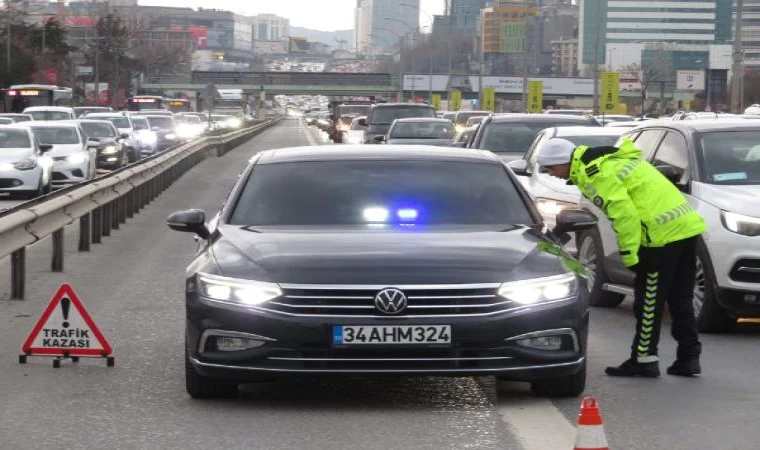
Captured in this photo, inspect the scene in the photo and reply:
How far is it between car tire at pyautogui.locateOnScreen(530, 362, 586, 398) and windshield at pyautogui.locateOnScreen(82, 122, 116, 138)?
3607 cm

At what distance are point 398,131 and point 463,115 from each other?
81.7 ft

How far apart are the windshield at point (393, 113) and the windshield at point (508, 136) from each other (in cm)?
2337

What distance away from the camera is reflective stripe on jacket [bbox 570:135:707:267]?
9.39 m

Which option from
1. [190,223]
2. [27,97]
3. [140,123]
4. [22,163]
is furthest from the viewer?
[27,97]

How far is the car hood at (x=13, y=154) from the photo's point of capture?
30500 millimetres

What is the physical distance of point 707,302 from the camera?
38.3 feet

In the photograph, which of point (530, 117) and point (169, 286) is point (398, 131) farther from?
point (169, 286)

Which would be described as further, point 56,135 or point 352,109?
point 352,109

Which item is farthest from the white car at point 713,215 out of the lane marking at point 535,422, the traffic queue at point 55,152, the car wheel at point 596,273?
the traffic queue at point 55,152

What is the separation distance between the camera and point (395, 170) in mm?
9781

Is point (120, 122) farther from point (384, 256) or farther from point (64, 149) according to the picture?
point (384, 256)

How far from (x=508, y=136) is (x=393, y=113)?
2408 cm

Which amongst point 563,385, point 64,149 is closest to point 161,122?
point 64,149

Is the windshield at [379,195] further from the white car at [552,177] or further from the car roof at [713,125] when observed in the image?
the white car at [552,177]
